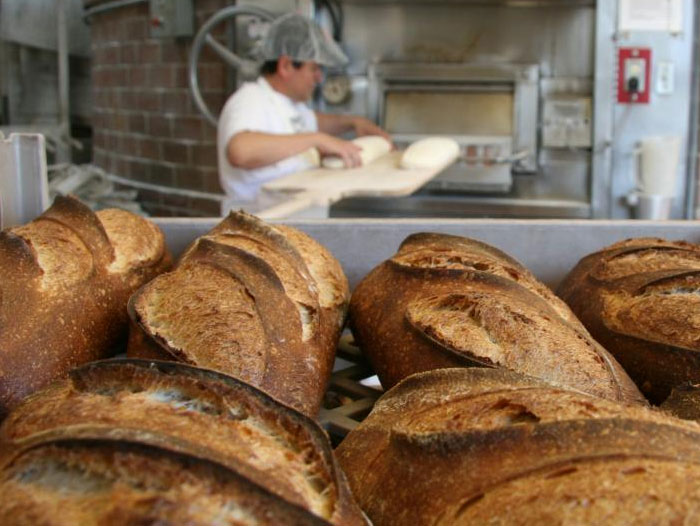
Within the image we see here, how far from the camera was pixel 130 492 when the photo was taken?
1.97ft

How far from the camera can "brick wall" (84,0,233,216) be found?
4828mm

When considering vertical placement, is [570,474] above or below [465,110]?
below

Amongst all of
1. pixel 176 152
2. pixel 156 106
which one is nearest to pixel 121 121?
pixel 156 106

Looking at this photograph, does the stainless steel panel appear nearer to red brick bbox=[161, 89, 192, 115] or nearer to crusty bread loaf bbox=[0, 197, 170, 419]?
red brick bbox=[161, 89, 192, 115]

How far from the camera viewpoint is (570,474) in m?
0.65

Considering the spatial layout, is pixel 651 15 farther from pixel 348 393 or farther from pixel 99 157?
pixel 99 157

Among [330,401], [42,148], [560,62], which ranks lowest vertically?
[330,401]

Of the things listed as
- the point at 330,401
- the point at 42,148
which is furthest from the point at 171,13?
the point at 330,401

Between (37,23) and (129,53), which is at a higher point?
(37,23)

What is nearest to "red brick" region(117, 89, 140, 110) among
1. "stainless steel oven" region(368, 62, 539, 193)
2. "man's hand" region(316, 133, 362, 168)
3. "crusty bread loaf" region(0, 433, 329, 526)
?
"stainless steel oven" region(368, 62, 539, 193)

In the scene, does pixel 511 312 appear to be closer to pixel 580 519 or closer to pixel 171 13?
pixel 580 519

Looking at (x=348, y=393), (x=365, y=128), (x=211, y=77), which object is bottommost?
(x=348, y=393)

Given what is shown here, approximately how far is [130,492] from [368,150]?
3.34 metres

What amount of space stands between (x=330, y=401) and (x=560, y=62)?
3.55m
